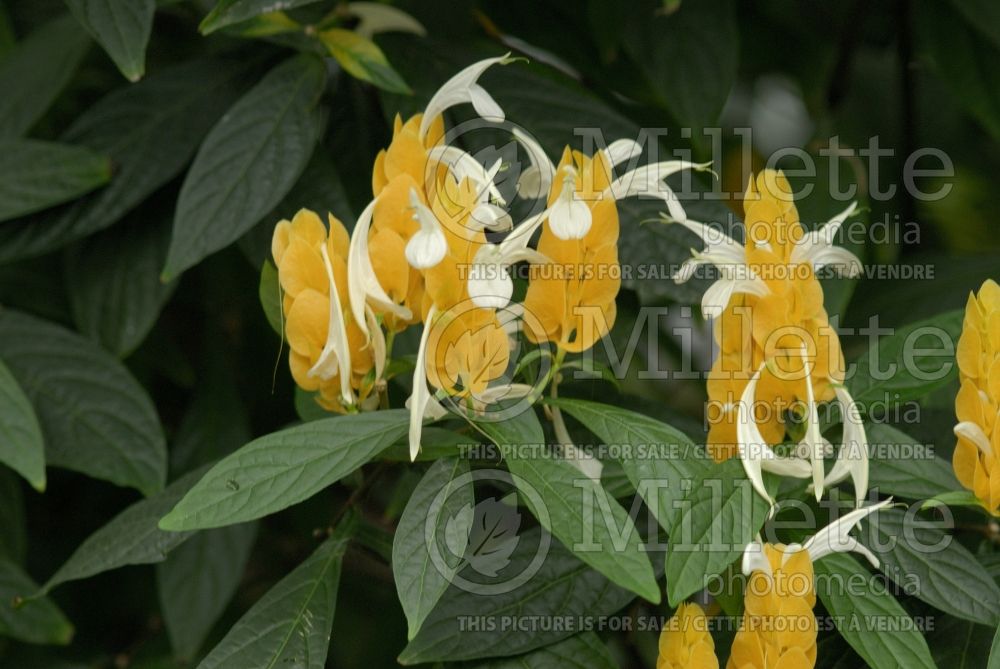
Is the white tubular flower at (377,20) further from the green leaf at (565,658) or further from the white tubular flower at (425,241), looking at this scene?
the green leaf at (565,658)

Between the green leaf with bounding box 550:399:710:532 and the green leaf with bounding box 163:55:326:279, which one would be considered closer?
the green leaf with bounding box 550:399:710:532

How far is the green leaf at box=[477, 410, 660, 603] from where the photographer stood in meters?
0.50

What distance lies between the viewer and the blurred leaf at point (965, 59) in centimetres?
106

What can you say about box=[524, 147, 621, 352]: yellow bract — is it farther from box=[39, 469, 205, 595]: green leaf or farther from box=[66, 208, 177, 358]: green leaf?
box=[66, 208, 177, 358]: green leaf

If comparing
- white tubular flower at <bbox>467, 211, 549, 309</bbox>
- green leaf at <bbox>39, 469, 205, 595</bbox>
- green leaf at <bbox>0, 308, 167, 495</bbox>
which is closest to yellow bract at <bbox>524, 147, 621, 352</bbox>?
white tubular flower at <bbox>467, 211, 549, 309</bbox>

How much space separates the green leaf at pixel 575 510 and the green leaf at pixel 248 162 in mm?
285

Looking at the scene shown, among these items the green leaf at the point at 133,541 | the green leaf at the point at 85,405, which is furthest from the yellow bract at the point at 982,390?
the green leaf at the point at 85,405

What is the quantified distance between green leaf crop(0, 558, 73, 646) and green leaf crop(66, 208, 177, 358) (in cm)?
19

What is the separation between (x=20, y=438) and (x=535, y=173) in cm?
37

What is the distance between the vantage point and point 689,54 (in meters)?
0.95

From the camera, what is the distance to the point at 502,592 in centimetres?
62

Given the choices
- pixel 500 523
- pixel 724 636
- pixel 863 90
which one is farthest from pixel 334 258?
pixel 863 90

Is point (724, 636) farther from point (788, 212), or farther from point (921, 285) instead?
point (921, 285)

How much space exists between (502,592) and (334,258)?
8.4 inches
